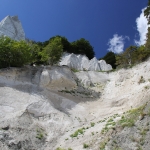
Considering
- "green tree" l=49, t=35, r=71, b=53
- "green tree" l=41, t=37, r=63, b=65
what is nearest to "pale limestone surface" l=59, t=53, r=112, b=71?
"green tree" l=49, t=35, r=71, b=53

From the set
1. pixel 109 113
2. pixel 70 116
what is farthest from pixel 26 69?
pixel 109 113

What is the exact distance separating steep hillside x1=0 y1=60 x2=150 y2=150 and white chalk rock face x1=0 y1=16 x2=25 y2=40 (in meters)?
17.4

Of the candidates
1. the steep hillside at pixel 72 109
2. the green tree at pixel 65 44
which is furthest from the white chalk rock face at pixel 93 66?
the steep hillside at pixel 72 109

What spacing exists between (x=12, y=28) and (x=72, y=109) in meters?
26.5

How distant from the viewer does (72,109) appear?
71.1ft

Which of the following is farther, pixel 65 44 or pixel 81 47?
pixel 81 47

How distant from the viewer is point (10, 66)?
25750 mm

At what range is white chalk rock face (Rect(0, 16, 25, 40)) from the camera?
4156 centimetres

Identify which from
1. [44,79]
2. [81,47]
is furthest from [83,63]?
[44,79]

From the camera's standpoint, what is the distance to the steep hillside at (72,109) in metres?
15.1

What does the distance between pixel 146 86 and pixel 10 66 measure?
13886mm

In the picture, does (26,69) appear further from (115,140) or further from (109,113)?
(115,140)

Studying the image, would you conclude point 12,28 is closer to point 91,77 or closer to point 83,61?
point 83,61

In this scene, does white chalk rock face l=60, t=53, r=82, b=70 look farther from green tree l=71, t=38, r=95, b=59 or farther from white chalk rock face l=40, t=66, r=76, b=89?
white chalk rock face l=40, t=66, r=76, b=89
